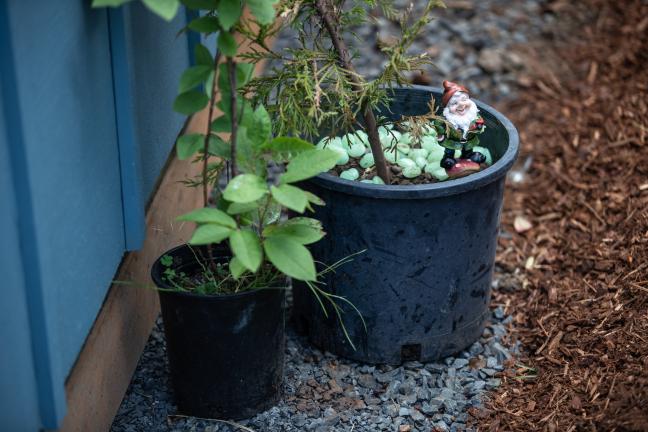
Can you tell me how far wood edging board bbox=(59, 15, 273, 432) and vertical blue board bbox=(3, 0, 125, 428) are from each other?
0.09 meters

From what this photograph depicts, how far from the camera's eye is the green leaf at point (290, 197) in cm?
197

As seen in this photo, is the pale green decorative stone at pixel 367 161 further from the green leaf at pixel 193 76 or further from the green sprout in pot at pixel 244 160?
the green leaf at pixel 193 76

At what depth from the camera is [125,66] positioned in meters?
2.23

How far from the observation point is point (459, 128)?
257cm

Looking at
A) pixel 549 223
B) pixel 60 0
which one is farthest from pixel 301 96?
pixel 549 223

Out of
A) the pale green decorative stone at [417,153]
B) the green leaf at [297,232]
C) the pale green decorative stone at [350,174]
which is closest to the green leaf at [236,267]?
the green leaf at [297,232]

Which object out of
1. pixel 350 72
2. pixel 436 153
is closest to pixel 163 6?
pixel 350 72

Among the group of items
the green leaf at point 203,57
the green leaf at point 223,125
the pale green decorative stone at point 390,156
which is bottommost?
the pale green decorative stone at point 390,156

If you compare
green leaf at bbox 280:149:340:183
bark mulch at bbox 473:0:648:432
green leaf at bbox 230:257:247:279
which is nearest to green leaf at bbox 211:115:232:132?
green leaf at bbox 280:149:340:183

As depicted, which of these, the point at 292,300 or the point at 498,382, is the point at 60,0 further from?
the point at 498,382

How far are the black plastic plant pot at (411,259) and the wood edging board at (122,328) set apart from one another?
0.48 meters

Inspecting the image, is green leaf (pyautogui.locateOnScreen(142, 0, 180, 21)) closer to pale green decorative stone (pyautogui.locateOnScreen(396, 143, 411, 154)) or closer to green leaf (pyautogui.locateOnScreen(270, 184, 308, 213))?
green leaf (pyautogui.locateOnScreen(270, 184, 308, 213))

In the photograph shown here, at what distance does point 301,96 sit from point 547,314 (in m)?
1.14

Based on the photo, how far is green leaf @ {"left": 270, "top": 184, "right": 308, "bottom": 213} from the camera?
1.97 m
